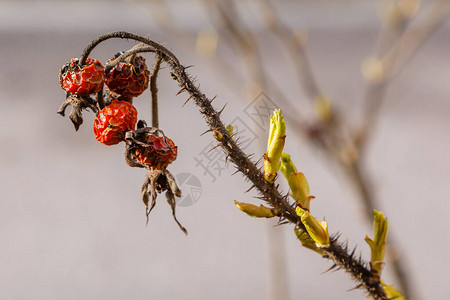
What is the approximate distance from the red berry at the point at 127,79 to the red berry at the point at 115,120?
0.01 meters

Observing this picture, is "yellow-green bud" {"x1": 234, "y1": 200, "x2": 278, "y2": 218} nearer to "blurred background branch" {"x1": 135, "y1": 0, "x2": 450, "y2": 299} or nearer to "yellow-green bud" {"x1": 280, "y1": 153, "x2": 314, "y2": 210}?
"yellow-green bud" {"x1": 280, "y1": 153, "x2": 314, "y2": 210}

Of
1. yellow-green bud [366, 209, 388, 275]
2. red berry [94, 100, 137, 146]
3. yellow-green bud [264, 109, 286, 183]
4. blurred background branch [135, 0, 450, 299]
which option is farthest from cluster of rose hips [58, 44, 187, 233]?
blurred background branch [135, 0, 450, 299]

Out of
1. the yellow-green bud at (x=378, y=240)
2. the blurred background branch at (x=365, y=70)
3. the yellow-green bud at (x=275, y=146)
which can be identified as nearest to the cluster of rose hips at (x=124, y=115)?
the yellow-green bud at (x=275, y=146)

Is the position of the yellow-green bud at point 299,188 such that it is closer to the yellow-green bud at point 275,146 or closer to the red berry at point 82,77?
the yellow-green bud at point 275,146

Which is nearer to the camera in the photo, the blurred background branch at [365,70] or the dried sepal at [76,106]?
the dried sepal at [76,106]

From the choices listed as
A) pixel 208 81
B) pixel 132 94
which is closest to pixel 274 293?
pixel 132 94

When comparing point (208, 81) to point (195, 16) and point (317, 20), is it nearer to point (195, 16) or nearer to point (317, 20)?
point (195, 16)

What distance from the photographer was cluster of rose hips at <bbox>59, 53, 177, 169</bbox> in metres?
0.56

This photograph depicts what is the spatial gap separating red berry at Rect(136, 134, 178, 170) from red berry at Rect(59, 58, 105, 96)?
8 cm

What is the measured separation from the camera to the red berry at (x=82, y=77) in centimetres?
56

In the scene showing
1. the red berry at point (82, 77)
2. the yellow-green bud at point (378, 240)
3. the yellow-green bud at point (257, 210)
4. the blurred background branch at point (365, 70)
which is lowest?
the yellow-green bud at point (378, 240)

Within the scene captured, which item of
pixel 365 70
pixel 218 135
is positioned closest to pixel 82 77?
pixel 218 135

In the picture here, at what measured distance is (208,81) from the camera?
4.43m

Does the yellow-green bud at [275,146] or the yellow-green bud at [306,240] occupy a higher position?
the yellow-green bud at [275,146]
